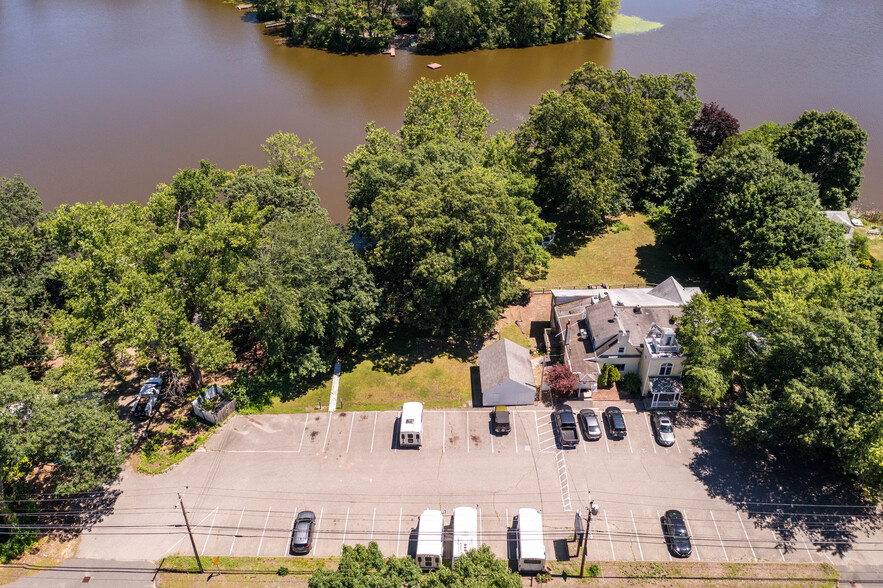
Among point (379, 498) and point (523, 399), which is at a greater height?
point (523, 399)

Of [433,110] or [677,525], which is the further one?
[433,110]

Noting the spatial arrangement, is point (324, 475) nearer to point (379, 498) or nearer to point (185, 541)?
point (379, 498)

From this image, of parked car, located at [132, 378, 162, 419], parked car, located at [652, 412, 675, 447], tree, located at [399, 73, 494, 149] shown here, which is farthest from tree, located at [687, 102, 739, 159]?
parked car, located at [132, 378, 162, 419]

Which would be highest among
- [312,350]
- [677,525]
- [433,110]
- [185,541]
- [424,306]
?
[433,110]

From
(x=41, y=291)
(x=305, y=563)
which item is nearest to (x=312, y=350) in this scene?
(x=305, y=563)

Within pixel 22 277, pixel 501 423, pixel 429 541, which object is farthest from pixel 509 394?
pixel 22 277

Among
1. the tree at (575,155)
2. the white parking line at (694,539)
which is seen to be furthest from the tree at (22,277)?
the white parking line at (694,539)

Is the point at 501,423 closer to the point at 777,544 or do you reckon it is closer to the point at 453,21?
the point at 777,544

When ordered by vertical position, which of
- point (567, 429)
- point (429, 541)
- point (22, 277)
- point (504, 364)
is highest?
point (22, 277)

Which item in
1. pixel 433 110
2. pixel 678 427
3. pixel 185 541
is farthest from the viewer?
pixel 433 110
